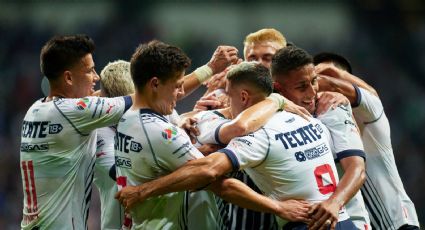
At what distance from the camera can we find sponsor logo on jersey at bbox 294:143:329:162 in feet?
18.6

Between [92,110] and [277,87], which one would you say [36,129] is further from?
[277,87]

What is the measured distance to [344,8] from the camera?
64.8ft

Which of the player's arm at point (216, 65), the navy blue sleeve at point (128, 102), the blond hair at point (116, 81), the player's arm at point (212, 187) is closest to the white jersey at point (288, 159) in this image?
the player's arm at point (212, 187)

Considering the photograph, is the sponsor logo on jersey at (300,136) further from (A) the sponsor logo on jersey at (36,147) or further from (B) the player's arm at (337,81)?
(A) the sponsor logo on jersey at (36,147)

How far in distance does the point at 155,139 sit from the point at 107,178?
1.58 metres

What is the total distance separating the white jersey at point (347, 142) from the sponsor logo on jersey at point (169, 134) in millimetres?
1433

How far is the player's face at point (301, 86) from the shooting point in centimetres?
623

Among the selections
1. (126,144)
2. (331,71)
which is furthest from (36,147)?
(331,71)

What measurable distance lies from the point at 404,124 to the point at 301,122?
11.9m

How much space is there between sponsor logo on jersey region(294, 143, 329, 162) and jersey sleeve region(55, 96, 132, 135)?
1.29 metres

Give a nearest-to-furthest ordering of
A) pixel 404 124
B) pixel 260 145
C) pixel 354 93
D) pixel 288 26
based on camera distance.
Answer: pixel 260 145, pixel 354 93, pixel 404 124, pixel 288 26

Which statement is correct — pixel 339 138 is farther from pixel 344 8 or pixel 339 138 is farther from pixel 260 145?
pixel 344 8

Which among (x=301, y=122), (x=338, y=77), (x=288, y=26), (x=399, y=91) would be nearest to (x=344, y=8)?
(x=288, y=26)

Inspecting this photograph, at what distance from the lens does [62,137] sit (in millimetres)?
6070
